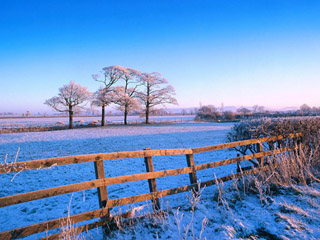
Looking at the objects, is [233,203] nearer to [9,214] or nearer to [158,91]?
[9,214]

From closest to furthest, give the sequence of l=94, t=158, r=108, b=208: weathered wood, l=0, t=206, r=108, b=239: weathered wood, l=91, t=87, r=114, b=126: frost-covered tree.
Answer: l=0, t=206, r=108, b=239: weathered wood < l=94, t=158, r=108, b=208: weathered wood < l=91, t=87, r=114, b=126: frost-covered tree

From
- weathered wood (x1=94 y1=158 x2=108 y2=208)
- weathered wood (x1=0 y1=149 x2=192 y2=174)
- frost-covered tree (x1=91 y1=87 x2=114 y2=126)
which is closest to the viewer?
weathered wood (x1=0 y1=149 x2=192 y2=174)

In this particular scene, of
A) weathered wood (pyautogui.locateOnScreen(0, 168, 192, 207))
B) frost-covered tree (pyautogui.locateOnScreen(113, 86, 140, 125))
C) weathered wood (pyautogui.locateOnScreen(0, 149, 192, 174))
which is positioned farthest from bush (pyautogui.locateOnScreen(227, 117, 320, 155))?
frost-covered tree (pyautogui.locateOnScreen(113, 86, 140, 125))

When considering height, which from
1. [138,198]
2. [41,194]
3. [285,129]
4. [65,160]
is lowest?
[138,198]

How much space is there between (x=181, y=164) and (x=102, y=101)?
86.6 ft

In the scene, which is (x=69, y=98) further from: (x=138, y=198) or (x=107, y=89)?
(x=138, y=198)

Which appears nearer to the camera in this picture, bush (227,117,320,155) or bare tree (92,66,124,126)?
bush (227,117,320,155)

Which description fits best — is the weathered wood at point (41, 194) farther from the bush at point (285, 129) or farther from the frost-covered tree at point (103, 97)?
the frost-covered tree at point (103, 97)

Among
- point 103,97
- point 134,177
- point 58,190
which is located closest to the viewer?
point 58,190

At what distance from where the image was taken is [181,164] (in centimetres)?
1066

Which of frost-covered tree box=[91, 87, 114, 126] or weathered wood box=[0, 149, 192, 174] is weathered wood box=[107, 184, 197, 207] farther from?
frost-covered tree box=[91, 87, 114, 126]

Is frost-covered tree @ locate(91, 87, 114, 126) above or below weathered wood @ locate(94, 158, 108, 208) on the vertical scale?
above

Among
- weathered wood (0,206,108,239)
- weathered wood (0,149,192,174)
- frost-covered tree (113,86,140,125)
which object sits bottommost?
weathered wood (0,206,108,239)

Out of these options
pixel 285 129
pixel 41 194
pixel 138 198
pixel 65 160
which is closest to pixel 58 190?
pixel 41 194
